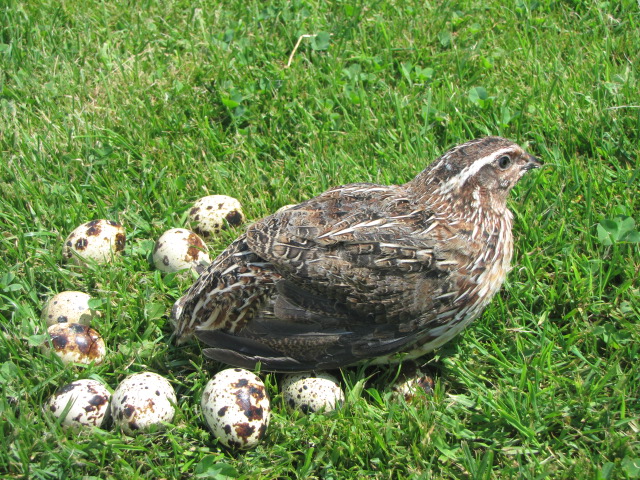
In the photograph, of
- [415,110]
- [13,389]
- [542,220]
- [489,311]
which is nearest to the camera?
[13,389]

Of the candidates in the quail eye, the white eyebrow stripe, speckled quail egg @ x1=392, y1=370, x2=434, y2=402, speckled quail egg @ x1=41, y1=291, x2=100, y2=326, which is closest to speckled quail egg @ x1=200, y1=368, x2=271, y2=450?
speckled quail egg @ x1=392, y1=370, x2=434, y2=402

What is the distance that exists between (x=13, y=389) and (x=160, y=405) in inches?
38.0

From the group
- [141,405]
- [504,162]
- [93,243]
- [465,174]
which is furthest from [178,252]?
[504,162]

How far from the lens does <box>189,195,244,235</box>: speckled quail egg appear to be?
503 cm

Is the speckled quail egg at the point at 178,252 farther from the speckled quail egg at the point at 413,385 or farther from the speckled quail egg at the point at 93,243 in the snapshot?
the speckled quail egg at the point at 413,385

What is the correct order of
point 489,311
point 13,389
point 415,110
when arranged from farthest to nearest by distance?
point 415,110, point 489,311, point 13,389

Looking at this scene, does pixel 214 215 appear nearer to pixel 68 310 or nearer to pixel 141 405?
pixel 68 310

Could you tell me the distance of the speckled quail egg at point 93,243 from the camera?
4750 mm

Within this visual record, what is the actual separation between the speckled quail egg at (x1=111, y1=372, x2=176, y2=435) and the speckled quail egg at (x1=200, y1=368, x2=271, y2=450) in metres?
0.22

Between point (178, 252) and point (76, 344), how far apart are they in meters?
0.93

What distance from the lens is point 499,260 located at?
416 cm

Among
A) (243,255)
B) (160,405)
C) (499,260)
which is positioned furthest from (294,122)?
(160,405)

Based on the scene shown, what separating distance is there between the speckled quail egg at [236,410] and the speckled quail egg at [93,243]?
150 cm

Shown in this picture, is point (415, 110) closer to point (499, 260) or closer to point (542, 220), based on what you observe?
point (542, 220)
